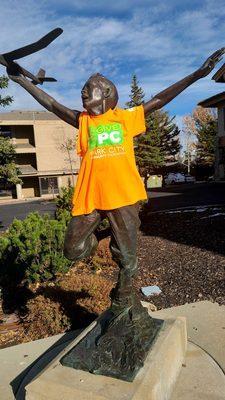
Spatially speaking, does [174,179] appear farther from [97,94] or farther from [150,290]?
[97,94]

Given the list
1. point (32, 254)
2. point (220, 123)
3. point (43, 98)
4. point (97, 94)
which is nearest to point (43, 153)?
point (220, 123)

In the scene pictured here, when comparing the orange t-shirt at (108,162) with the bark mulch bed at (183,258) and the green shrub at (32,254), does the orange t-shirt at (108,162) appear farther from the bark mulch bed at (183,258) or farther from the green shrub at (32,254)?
the green shrub at (32,254)

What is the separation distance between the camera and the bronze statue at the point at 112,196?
132 inches

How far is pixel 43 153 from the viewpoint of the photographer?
1577 inches

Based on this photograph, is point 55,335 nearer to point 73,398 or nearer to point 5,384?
point 5,384

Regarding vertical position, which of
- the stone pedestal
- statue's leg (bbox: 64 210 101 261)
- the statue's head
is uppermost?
the statue's head

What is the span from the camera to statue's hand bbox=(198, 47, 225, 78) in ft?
10.9

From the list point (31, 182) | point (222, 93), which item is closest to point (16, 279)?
point (222, 93)

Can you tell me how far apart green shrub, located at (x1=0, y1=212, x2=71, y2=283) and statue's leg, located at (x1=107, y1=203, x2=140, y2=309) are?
3.16m

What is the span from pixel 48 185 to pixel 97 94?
3810 centimetres

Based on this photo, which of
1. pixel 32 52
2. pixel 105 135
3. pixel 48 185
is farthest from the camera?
pixel 48 185

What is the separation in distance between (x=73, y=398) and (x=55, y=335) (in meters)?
1.74

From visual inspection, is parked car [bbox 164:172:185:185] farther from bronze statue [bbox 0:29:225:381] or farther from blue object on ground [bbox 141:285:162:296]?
bronze statue [bbox 0:29:225:381]

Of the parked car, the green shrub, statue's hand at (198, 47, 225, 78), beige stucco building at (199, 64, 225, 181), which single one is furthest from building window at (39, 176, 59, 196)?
statue's hand at (198, 47, 225, 78)
